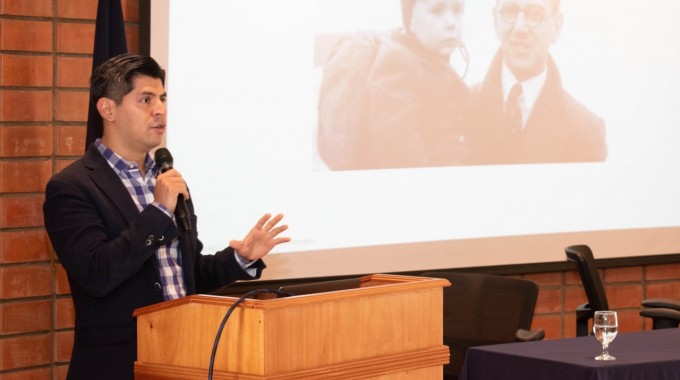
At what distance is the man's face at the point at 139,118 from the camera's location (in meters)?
2.62

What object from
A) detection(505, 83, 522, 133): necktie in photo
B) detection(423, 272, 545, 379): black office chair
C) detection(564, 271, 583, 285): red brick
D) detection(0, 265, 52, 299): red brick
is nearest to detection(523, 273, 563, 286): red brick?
detection(564, 271, 583, 285): red brick

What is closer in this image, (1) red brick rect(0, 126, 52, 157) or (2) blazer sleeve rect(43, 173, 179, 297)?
(2) blazer sleeve rect(43, 173, 179, 297)

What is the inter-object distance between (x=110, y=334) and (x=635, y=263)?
10.7 feet

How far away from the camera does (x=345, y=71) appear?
4.30 meters

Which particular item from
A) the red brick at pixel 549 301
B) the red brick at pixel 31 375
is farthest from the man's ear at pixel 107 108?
the red brick at pixel 549 301

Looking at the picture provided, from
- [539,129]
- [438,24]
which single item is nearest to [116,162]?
[438,24]

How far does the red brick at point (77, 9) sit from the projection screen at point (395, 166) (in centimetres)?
24

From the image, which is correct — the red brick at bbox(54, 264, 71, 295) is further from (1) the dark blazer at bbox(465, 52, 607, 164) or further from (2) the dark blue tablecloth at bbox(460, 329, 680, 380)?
(1) the dark blazer at bbox(465, 52, 607, 164)

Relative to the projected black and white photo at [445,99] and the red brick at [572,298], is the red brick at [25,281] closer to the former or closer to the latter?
the projected black and white photo at [445,99]

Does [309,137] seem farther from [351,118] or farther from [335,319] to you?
[335,319]

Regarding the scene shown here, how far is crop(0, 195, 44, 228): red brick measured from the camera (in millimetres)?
3662

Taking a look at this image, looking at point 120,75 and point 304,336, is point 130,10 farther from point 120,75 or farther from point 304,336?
point 304,336

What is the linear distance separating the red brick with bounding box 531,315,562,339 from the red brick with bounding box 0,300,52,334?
90.1 inches

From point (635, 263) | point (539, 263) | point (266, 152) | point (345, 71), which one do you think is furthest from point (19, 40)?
point (635, 263)
